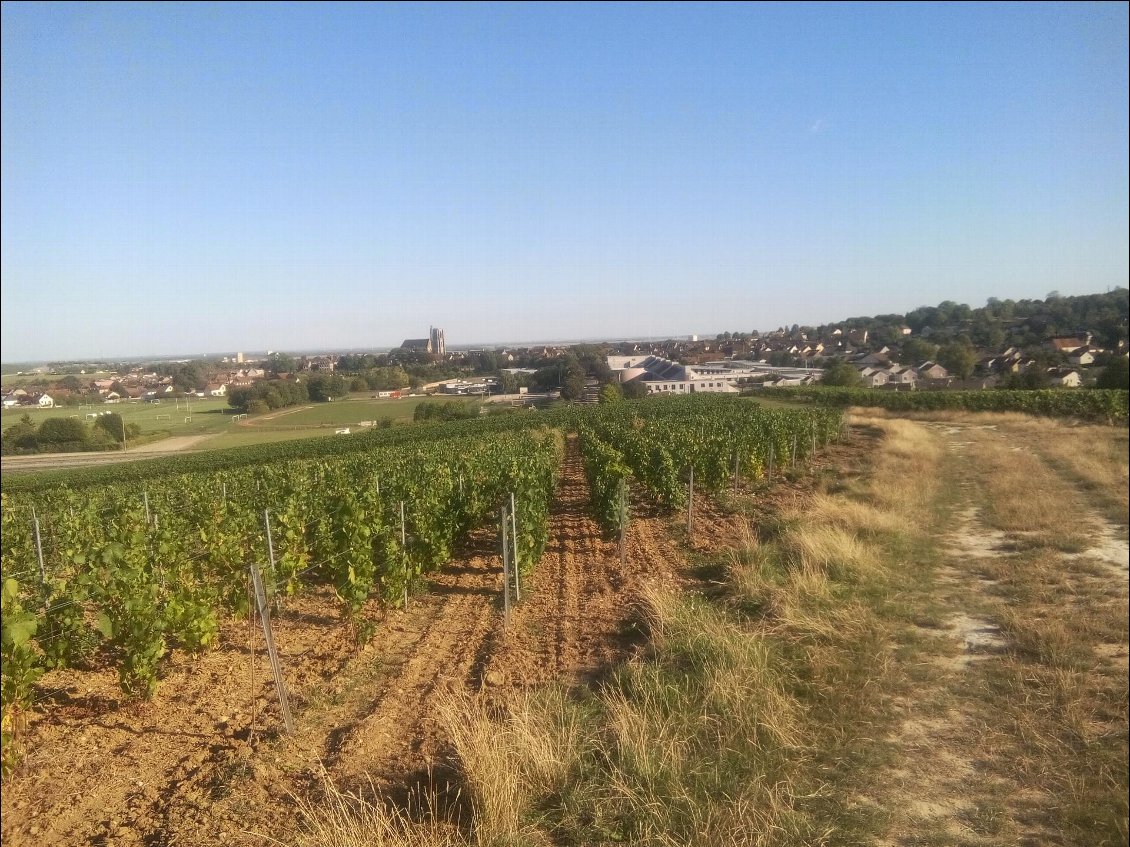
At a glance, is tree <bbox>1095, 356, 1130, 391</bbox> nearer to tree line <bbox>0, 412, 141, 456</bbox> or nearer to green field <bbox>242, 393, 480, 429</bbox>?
green field <bbox>242, 393, 480, 429</bbox>

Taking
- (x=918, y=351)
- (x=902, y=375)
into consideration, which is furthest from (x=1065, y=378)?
(x=902, y=375)

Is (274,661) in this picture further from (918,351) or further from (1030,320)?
(918,351)

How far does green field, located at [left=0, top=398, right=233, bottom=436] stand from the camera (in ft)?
64.9

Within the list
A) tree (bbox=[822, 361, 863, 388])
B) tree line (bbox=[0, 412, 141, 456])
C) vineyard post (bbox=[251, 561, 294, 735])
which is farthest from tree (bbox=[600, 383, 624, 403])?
vineyard post (bbox=[251, 561, 294, 735])

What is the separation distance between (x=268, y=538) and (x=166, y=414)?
49.4ft

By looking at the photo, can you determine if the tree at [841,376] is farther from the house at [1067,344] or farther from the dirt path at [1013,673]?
the house at [1067,344]

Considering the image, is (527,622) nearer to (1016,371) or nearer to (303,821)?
(303,821)

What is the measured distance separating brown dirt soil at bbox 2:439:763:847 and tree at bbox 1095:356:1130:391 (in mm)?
3651

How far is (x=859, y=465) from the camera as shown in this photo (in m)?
17.1

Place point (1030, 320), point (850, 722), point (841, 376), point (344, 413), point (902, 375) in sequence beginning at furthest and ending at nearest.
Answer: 1. point (841, 376)
2. point (344, 413)
3. point (902, 375)
4. point (850, 722)
5. point (1030, 320)

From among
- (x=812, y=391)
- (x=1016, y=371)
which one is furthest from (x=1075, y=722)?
(x=812, y=391)

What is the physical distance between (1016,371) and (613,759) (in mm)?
3296

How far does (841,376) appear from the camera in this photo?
109 ft

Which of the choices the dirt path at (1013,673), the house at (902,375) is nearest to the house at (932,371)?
the house at (902,375)
